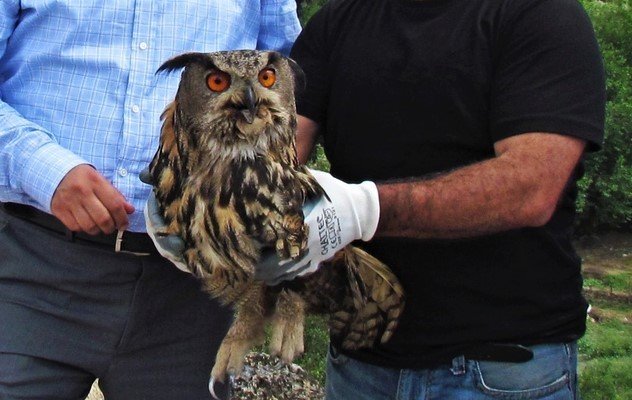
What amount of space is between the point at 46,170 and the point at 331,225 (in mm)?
779

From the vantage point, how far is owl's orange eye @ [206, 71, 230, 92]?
186 centimetres

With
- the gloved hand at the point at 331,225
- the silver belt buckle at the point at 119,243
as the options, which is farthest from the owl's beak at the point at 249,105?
the silver belt buckle at the point at 119,243

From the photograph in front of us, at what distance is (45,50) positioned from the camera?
2410mm

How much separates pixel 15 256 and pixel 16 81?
0.48 meters

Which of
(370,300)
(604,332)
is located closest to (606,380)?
(604,332)

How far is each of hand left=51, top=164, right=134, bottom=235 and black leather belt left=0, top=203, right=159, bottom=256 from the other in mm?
268

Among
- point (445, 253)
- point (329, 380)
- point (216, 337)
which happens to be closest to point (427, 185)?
point (445, 253)

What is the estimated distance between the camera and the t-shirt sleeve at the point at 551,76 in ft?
6.36

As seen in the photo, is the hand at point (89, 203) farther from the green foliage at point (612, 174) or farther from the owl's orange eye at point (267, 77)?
the green foliage at point (612, 174)

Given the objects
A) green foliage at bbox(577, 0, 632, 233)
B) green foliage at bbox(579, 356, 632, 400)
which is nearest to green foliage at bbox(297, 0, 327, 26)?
green foliage at bbox(577, 0, 632, 233)

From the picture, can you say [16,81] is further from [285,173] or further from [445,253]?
[445,253]

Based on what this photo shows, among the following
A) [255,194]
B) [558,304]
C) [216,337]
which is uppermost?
[255,194]

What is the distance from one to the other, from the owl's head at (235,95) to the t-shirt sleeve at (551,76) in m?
0.50

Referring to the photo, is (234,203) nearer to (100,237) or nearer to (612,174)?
(100,237)
